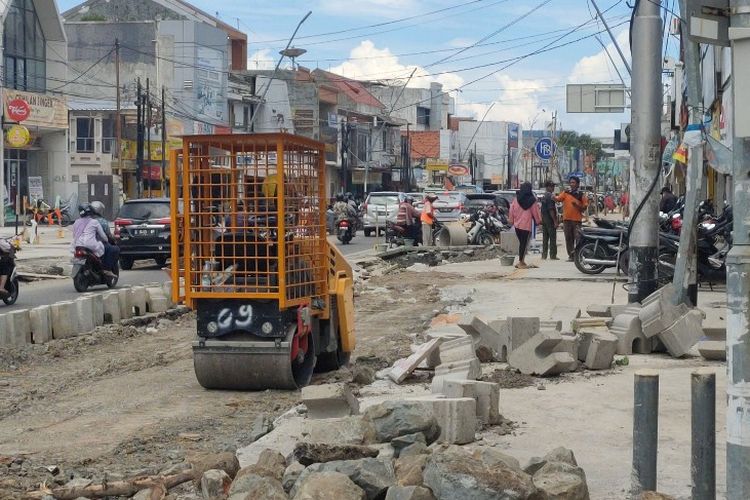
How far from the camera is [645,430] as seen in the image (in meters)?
5.75

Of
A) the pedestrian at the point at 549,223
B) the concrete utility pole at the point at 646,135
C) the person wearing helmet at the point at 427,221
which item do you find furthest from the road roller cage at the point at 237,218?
the person wearing helmet at the point at 427,221

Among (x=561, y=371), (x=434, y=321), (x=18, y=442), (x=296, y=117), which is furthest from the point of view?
(x=296, y=117)

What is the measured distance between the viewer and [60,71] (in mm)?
56625

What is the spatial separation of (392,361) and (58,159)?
46.8 meters

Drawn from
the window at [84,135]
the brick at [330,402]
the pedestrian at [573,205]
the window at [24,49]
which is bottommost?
the brick at [330,402]

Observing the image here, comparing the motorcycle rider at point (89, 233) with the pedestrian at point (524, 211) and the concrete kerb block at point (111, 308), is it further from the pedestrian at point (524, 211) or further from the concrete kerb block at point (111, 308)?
the pedestrian at point (524, 211)

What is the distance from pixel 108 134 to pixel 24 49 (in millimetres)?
9595

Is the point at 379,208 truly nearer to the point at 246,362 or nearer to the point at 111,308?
the point at 111,308

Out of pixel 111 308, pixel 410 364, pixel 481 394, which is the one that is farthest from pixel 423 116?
pixel 481 394

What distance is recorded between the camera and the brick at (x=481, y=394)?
7.98 m

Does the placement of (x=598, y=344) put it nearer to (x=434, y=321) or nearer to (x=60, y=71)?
(x=434, y=321)

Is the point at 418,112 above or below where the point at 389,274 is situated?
above

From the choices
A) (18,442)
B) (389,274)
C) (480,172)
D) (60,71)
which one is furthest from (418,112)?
(18,442)

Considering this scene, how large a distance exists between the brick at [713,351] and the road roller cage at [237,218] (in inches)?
160
